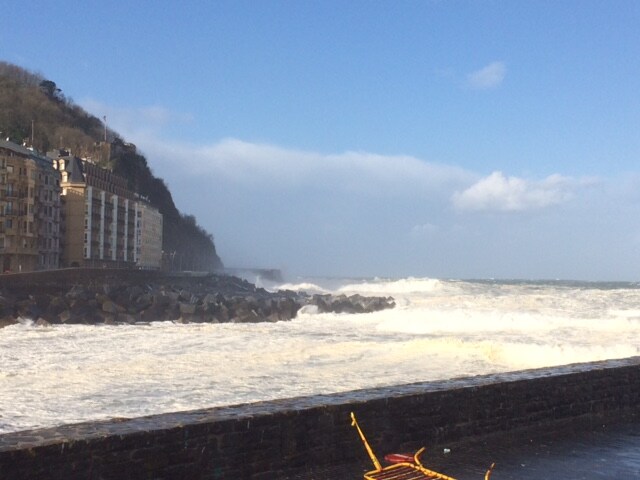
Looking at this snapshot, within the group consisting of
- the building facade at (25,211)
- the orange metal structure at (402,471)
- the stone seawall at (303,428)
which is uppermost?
the building facade at (25,211)

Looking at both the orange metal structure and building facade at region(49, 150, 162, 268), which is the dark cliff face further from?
the orange metal structure

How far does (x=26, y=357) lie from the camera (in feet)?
62.2

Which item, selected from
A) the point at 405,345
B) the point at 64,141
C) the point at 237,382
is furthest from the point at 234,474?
the point at 64,141

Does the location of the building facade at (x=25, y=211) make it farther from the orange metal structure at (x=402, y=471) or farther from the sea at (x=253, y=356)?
the orange metal structure at (x=402, y=471)

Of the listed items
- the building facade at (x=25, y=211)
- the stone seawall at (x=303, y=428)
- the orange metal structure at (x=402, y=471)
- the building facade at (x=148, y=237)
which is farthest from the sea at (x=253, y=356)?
the building facade at (x=148, y=237)

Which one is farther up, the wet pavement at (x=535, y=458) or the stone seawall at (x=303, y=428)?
the stone seawall at (x=303, y=428)

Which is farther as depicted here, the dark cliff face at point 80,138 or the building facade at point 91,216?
the dark cliff face at point 80,138

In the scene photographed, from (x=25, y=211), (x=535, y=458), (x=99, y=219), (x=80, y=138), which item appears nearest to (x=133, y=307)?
(x=25, y=211)

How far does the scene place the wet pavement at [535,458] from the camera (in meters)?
6.51

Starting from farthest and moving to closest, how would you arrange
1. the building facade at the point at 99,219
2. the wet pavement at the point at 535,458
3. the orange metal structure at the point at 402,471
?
the building facade at the point at 99,219 < the wet pavement at the point at 535,458 < the orange metal structure at the point at 402,471

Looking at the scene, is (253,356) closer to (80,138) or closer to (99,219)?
(99,219)

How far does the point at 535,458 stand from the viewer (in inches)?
281

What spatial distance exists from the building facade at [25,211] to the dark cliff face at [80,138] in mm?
29982

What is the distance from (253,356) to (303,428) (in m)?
12.7
